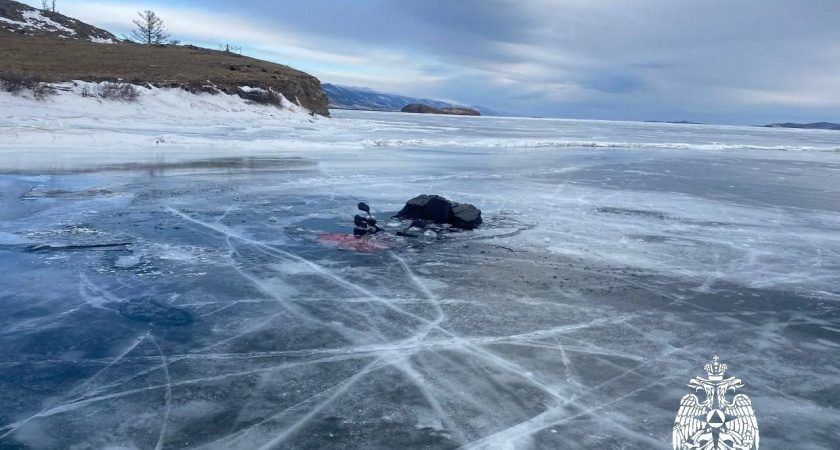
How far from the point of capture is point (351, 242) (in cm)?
764

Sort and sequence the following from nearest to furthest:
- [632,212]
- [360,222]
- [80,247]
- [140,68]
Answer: [80,247]
[360,222]
[632,212]
[140,68]

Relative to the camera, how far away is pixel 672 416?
11.3 ft

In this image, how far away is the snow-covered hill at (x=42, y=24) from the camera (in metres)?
53.7

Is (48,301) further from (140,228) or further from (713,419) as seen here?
(713,419)

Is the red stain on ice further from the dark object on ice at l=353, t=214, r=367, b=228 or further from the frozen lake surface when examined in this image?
the dark object on ice at l=353, t=214, r=367, b=228

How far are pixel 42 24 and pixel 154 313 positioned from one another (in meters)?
65.5

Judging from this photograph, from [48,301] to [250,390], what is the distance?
102 inches

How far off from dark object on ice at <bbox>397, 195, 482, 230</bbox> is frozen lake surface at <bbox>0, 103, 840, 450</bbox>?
0.26 meters

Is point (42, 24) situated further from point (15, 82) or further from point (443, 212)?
point (443, 212)

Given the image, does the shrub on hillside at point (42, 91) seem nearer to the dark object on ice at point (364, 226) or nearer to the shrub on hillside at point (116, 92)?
the shrub on hillside at point (116, 92)

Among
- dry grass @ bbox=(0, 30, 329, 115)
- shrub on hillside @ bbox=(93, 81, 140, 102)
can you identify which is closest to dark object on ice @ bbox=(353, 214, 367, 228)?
shrub on hillside @ bbox=(93, 81, 140, 102)

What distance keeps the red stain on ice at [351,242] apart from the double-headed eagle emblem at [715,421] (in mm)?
4319

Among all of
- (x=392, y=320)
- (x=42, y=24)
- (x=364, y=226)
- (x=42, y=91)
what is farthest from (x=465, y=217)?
(x=42, y=24)

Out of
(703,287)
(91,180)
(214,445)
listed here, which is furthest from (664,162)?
(214,445)
